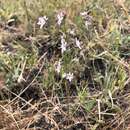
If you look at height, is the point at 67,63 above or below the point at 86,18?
below

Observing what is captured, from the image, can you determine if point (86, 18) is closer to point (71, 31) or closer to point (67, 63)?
point (71, 31)

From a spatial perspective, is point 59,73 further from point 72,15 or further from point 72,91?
point 72,15

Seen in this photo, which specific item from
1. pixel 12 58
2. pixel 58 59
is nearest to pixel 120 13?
pixel 58 59

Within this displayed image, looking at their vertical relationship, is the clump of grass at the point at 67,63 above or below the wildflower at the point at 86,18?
below

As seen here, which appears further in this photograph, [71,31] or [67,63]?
[71,31]

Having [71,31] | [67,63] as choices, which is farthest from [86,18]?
[67,63]

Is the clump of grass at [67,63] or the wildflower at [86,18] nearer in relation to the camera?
the clump of grass at [67,63]

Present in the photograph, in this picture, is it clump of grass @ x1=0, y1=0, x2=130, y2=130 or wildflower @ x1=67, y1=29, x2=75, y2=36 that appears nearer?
clump of grass @ x1=0, y1=0, x2=130, y2=130

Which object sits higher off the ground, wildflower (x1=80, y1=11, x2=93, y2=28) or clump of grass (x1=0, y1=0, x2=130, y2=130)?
wildflower (x1=80, y1=11, x2=93, y2=28)
